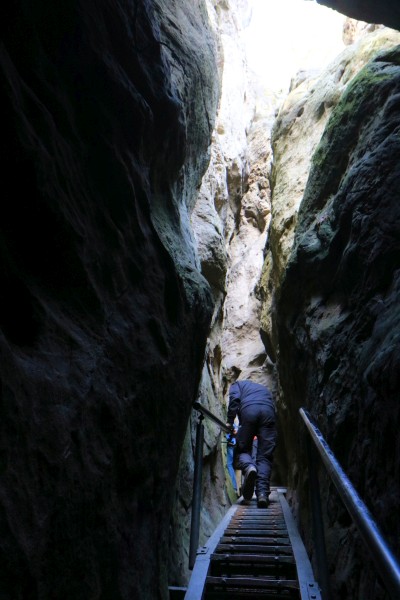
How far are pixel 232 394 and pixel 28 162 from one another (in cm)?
626

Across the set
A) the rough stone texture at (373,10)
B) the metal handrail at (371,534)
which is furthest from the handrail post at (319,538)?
the rough stone texture at (373,10)

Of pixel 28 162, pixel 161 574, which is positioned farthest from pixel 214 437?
pixel 28 162

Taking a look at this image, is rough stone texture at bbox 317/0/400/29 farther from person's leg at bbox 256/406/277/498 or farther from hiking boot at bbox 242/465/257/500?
hiking boot at bbox 242/465/257/500

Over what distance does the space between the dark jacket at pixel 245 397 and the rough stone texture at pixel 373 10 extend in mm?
5447

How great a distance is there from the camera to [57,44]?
3.23 meters

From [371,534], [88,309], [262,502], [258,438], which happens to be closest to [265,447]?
[258,438]

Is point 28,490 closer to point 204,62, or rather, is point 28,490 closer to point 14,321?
point 14,321

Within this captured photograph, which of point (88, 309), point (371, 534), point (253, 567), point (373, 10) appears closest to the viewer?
point (371, 534)

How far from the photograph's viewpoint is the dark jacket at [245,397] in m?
7.79

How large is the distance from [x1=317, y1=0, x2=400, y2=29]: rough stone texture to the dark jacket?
5.45 meters

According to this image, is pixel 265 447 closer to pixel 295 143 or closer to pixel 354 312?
pixel 354 312

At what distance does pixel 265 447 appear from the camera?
717 centimetres

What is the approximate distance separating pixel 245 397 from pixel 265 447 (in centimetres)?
100

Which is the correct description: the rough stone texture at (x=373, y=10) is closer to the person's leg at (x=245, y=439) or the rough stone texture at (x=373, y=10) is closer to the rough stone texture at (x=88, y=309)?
the rough stone texture at (x=88, y=309)
